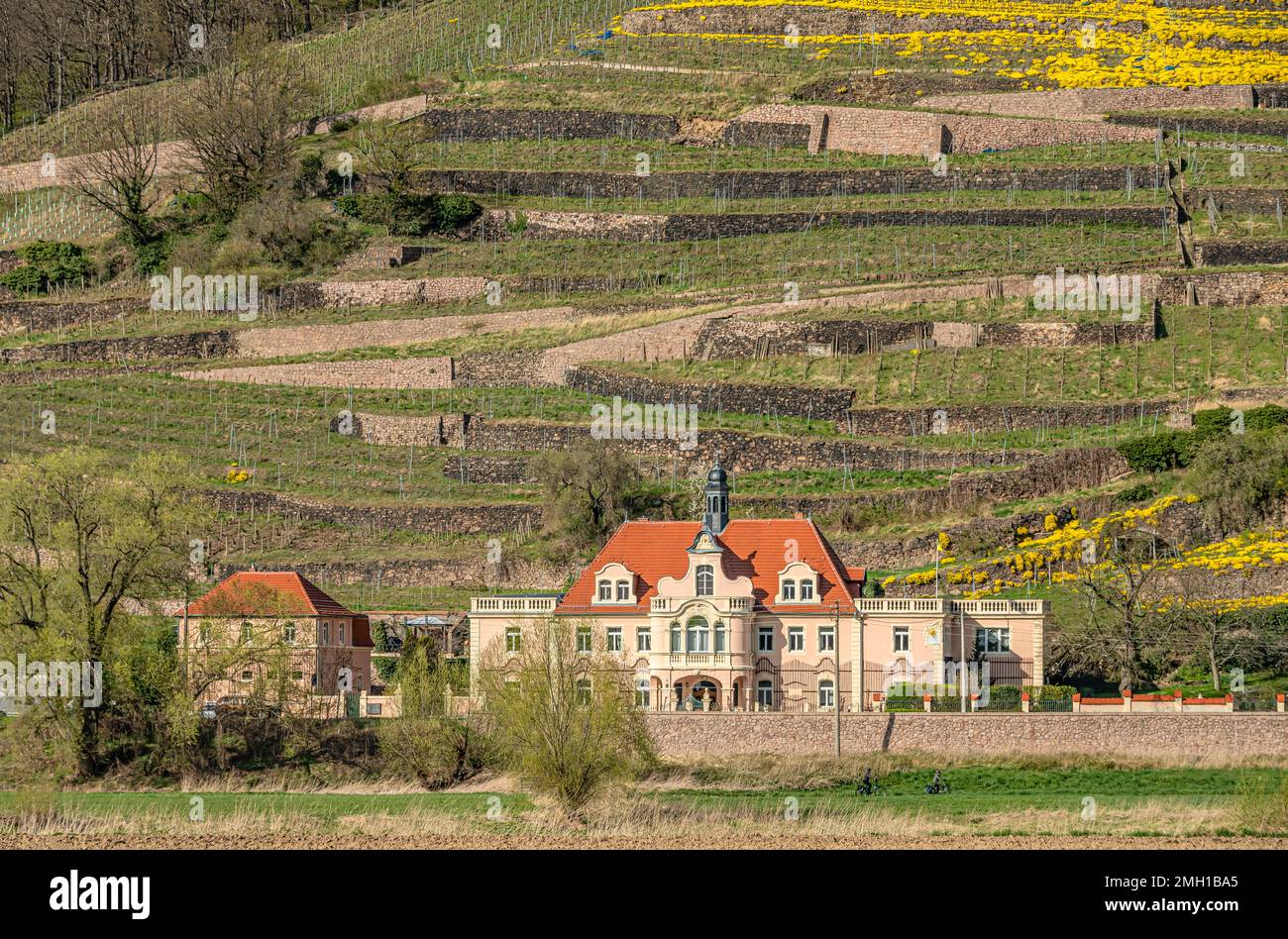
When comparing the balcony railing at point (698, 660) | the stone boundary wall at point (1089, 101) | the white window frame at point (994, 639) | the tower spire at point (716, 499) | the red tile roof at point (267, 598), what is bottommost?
the balcony railing at point (698, 660)

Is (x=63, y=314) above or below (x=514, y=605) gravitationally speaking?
above

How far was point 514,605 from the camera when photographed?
2670 inches

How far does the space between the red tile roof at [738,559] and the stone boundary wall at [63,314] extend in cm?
4273

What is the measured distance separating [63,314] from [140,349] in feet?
24.3

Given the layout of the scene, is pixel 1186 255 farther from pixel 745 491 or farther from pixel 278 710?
pixel 278 710

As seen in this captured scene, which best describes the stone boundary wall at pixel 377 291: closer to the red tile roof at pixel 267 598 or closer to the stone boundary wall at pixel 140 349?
the stone boundary wall at pixel 140 349

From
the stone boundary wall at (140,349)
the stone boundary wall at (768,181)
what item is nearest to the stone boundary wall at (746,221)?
the stone boundary wall at (768,181)

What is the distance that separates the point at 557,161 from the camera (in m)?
112

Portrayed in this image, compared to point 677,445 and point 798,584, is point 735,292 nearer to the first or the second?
point 677,445

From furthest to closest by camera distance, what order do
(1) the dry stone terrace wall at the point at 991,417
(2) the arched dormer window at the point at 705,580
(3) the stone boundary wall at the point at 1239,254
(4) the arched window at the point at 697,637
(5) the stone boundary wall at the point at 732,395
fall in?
(3) the stone boundary wall at the point at 1239,254 → (5) the stone boundary wall at the point at 732,395 → (1) the dry stone terrace wall at the point at 991,417 → (2) the arched dormer window at the point at 705,580 → (4) the arched window at the point at 697,637

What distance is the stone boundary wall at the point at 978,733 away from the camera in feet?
195

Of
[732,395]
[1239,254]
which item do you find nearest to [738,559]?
[732,395]
